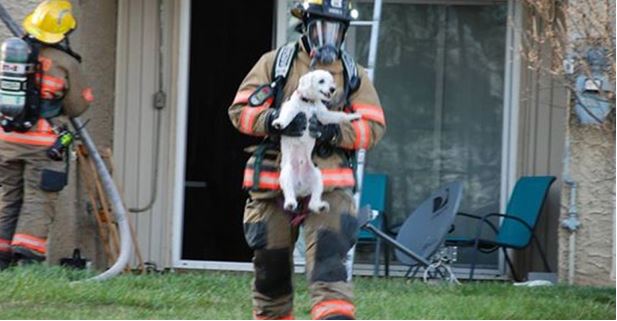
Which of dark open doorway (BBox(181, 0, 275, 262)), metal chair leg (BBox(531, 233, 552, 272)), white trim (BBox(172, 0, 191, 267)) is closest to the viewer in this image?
metal chair leg (BBox(531, 233, 552, 272))

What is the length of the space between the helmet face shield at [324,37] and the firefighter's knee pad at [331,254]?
776mm

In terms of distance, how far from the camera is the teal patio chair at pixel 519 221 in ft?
37.4

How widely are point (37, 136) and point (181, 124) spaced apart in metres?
2.41

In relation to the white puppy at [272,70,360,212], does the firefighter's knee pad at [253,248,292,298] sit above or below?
below

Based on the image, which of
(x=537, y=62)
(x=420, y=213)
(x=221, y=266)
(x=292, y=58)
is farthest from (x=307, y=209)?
(x=221, y=266)

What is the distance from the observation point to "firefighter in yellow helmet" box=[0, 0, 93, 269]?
9562mm

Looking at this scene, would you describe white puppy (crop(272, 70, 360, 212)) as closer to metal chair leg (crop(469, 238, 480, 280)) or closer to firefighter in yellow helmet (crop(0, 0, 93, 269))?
firefighter in yellow helmet (crop(0, 0, 93, 269))

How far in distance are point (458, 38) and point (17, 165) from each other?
157 inches

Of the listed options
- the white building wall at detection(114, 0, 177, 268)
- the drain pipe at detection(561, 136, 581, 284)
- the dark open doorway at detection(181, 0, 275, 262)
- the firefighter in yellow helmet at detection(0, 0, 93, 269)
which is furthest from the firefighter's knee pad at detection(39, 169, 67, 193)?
the drain pipe at detection(561, 136, 581, 284)

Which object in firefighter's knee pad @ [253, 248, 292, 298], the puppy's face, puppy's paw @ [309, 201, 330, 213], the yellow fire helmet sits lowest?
firefighter's knee pad @ [253, 248, 292, 298]

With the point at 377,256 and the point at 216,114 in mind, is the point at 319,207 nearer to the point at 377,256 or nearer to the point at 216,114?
the point at 377,256

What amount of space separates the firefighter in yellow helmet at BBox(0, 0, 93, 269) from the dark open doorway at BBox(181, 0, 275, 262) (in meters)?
2.58

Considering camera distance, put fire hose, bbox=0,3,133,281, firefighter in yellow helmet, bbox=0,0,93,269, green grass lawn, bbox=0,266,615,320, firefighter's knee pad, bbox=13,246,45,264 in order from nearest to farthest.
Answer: green grass lawn, bbox=0,266,615,320 < firefighter in yellow helmet, bbox=0,0,93,269 < firefighter's knee pad, bbox=13,246,45,264 < fire hose, bbox=0,3,133,281

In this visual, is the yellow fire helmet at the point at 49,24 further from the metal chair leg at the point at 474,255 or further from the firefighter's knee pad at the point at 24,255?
the metal chair leg at the point at 474,255
